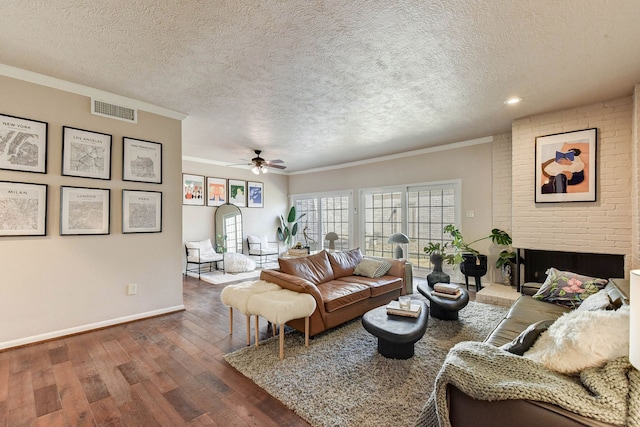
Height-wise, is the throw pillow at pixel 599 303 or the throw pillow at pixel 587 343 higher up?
the throw pillow at pixel 587 343

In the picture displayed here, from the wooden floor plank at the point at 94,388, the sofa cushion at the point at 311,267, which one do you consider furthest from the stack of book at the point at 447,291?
the wooden floor plank at the point at 94,388

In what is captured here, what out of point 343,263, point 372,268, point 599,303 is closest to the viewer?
point 599,303

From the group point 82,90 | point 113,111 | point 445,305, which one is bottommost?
point 445,305

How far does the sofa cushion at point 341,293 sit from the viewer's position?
3.07 meters

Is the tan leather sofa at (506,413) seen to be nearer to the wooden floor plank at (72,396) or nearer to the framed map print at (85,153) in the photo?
the wooden floor plank at (72,396)

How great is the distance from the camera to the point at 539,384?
1.05m

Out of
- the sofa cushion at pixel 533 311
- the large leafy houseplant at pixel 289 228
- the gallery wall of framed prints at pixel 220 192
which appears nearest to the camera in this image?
the sofa cushion at pixel 533 311

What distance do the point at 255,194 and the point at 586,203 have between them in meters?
6.88

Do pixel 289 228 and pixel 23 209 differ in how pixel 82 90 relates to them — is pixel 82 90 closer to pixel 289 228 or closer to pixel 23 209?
pixel 23 209

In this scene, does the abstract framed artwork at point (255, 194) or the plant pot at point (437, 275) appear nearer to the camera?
the plant pot at point (437, 275)

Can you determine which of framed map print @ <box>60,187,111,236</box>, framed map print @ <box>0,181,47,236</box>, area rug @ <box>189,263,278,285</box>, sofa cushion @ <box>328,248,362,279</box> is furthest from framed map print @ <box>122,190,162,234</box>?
sofa cushion @ <box>328,248,362,279</box>

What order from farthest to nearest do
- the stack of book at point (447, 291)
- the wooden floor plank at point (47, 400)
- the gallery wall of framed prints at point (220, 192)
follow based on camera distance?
1. the gallery wall of framed prints at point (220, 192)
2. the stack of book at point (447, 291)
3. the wooden floor plank at point (47, 400)

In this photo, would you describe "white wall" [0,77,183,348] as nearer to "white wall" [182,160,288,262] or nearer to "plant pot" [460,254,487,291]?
"white wall" [182,160,288,262]

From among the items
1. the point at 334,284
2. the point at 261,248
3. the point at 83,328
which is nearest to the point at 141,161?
the point at 83,328
